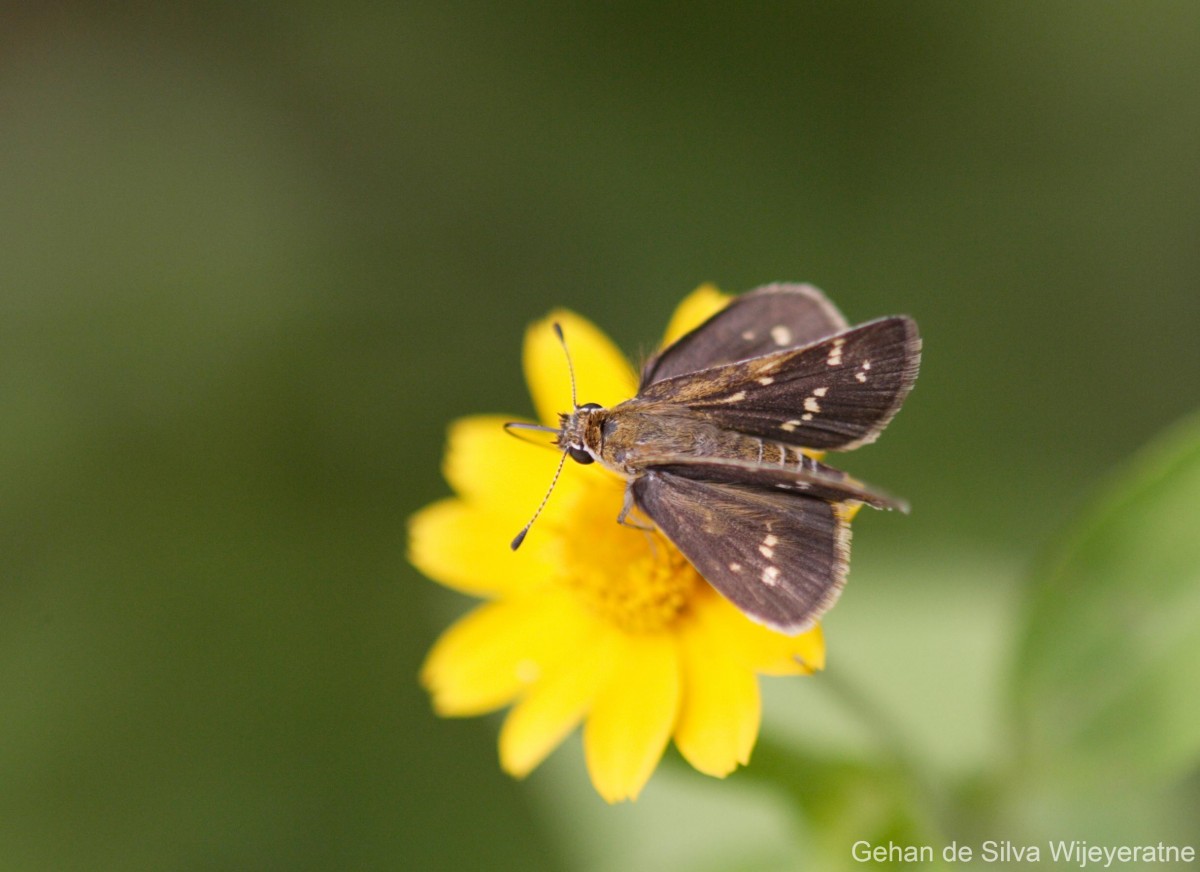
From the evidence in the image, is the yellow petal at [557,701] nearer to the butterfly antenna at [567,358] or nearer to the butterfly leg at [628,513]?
the butterfly leg at [628,513]

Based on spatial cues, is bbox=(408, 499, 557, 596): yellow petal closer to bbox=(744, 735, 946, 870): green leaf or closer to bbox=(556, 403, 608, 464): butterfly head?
bbox=(556, 403, 608, 464): butterfly head

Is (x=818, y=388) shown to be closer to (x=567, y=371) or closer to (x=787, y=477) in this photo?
(x=787, y=477)

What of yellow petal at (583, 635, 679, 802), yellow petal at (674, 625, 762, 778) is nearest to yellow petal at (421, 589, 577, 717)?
yellow petal at (583, 635, 679, 802)

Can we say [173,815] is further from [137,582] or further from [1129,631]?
[1129,631]

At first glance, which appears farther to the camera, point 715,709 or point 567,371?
point 567,371

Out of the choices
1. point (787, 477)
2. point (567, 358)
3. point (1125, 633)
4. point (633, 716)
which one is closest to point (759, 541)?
point (787, 477)

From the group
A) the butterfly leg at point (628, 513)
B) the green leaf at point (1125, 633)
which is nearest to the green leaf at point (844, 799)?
the green leaf at point (1125, 633)
